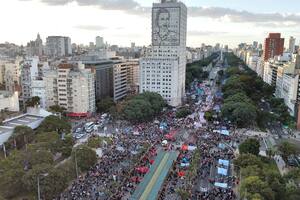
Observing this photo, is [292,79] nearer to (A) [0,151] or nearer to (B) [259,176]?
(B) [259,176]

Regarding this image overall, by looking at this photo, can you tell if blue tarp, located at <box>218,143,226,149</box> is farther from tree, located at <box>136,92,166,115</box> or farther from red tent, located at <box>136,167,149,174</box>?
tree, located at <box>136,92,166,115</box>

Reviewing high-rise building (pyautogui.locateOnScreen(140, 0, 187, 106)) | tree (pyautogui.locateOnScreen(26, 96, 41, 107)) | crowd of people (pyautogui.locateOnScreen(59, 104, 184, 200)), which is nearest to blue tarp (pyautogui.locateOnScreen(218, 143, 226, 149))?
crowd of people (pyautogui.locateOnScreen(59, 104, 184, 200))

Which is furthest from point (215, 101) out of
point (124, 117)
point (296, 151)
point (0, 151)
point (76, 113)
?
point (0, 151)

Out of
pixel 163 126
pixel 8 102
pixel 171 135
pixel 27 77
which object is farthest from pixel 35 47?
pixel 171 135

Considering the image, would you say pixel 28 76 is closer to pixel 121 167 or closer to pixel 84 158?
pixel 84 158

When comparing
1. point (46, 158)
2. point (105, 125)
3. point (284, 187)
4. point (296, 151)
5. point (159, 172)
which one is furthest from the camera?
point (105, 125)

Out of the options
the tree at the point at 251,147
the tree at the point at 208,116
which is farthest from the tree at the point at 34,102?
the tree at the point at 251,147

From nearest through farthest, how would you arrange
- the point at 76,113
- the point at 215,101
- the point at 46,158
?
the point at 46,158, the point at 76,113, the point at 215,101
